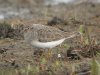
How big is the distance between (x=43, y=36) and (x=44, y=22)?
4095 millimetres

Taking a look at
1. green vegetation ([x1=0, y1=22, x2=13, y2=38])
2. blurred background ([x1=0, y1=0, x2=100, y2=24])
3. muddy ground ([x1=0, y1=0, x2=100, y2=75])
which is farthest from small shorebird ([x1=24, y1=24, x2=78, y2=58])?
blurred background ([x1=0, y1=0, x2=100, y2=24])

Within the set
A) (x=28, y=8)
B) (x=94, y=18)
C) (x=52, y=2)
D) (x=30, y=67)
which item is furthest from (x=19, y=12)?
(x=30, y=67)

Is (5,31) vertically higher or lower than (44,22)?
lower

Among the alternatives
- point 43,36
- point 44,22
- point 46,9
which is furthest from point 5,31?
point 46,9

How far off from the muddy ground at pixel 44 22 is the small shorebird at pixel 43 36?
0.35 meters

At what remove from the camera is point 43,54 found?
8.30 m

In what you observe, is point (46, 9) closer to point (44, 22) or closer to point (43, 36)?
point (44, 22)

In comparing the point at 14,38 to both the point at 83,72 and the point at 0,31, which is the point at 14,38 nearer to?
the point at 0,31

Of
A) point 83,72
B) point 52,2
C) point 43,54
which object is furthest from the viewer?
point 52,2

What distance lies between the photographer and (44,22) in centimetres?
1212

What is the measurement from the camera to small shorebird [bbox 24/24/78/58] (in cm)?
785

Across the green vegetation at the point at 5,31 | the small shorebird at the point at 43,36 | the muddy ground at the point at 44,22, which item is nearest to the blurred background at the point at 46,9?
the muddy ground at the point at 44,22

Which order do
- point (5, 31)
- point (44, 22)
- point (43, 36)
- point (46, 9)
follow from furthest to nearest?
point (46, 9), point (44, 22), point (5, 31), point (43, 36)

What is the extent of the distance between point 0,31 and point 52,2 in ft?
19.5
